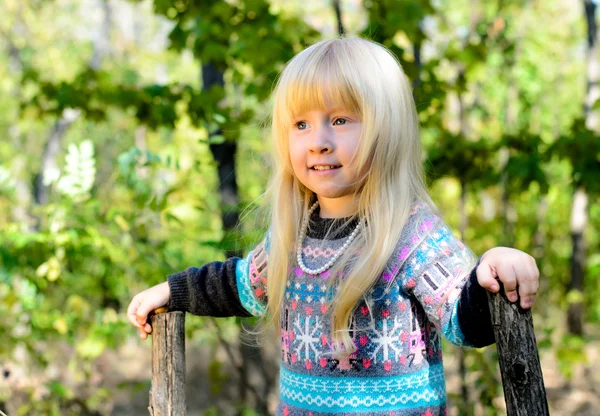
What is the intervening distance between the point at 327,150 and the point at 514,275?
56cm

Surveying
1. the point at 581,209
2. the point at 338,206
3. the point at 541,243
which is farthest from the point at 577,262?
the point at 338,206

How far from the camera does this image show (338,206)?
5.71 ft

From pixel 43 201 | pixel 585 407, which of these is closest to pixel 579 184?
pixel 585 407

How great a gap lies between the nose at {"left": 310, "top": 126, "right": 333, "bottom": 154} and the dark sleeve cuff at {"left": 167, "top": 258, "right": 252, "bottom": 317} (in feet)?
1.53

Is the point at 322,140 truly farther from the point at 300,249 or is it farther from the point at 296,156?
the point at 300,249

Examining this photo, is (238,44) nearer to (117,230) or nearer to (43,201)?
(117,230)

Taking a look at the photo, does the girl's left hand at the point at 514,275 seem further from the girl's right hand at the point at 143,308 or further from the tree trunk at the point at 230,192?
the tree trunk at the point at 230,192

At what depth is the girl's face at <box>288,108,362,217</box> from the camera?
160 cm

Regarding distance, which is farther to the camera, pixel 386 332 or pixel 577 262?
pixel 577 262

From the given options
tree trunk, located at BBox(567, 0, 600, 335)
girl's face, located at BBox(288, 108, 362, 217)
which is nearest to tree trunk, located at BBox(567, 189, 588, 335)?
tree trunk, located at BBox(567, 0, 600, 335)

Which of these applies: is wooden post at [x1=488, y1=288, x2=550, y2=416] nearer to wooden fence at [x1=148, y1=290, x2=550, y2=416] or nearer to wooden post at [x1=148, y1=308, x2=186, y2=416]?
wooden fence at [x1=148, y1=290, x2=550, y2=416]

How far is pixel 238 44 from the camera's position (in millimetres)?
3043

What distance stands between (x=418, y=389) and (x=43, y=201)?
835 centimetres

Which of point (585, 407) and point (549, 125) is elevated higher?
point (549, 125)
